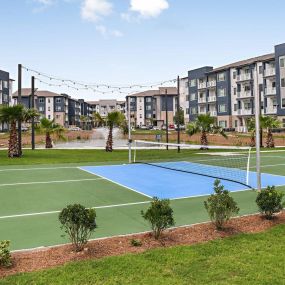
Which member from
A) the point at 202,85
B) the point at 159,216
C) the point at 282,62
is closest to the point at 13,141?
the point at 159,216

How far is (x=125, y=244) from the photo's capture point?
8.48 m

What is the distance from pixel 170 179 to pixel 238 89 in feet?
200

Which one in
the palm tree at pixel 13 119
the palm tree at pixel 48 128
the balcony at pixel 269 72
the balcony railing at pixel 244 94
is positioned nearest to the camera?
the palm tree at pixel 13 119

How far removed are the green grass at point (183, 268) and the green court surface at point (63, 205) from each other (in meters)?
2.10

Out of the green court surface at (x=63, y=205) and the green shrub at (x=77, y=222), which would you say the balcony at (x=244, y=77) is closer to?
the green court surface at (x=63, y=205)

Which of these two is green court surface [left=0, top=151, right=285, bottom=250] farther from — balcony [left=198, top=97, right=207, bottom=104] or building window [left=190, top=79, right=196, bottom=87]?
building window [left=190, top=79, right=196, bottom=87]

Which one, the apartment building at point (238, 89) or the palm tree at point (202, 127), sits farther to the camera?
the apartment building at point (238, 89)

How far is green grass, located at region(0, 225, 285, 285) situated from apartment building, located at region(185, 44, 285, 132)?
178 ft

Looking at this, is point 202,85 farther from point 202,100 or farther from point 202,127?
point 202,127

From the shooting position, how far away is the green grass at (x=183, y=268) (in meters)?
6.43

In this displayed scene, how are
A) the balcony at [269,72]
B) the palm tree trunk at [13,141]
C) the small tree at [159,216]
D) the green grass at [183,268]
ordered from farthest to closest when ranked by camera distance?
the balcony at [269,72] < the palm tree trunk at [13,141] < the small tree at [159,216] < the green grass at [183,268]

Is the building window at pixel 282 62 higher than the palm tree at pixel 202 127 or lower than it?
higher

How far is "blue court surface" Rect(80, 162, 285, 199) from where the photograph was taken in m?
15.9

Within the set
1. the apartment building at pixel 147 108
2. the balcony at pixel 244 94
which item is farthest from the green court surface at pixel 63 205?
the apartment building at pixel 147 108
